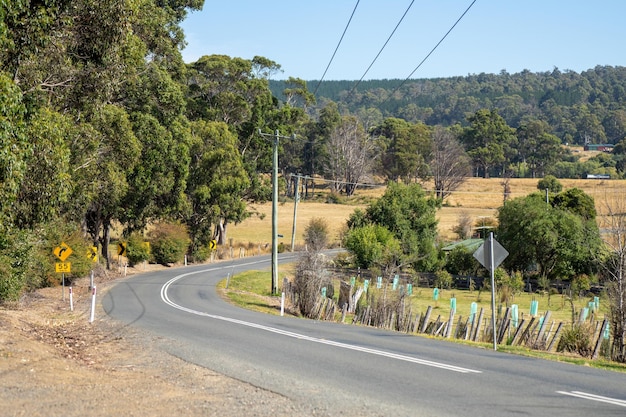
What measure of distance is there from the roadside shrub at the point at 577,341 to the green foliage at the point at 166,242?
41.7 metres

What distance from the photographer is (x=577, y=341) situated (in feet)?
63.6

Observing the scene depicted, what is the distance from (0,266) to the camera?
21234mm

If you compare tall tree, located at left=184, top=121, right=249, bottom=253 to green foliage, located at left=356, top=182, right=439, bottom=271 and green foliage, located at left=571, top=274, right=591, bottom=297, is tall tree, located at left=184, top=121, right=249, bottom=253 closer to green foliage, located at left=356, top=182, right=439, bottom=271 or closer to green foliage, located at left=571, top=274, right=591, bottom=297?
green foliage, located at left=356, top=182, right=439, bottom=271

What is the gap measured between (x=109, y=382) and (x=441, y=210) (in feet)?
311

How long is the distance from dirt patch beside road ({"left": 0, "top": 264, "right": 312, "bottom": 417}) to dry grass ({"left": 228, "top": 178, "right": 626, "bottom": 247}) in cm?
5689

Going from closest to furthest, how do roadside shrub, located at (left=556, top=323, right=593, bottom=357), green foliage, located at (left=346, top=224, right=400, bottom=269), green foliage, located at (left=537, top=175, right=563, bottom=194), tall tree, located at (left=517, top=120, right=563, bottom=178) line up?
roadside shrub, located at (left=556, top=323, right=593, bottom=357) < green foliage, located at (left=346, top=224, right=400, bottom=269) < green foliage, located at (left=537, top=175, right=563, bottom=194) < tall tree, located at (left=517, top=120, right=563, bottom=178)

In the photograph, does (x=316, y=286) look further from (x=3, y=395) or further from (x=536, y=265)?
(x=536, y=265)

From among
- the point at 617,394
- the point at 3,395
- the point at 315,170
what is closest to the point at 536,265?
the point at 617,394

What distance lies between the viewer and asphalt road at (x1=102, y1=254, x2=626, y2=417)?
9766 mm

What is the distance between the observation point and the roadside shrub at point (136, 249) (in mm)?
53781

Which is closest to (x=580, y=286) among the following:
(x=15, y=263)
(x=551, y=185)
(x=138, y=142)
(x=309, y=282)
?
(x=309, y=282)

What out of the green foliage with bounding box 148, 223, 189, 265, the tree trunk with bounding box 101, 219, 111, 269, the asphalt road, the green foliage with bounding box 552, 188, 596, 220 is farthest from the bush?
Answer: the asphalt road

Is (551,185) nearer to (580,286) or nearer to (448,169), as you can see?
(448,169)

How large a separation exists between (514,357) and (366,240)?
4001 cm
